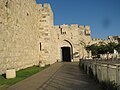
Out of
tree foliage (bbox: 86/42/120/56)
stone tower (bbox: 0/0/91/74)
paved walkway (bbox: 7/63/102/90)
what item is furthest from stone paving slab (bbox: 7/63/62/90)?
tree foliage (bbox: 86/42/120/56)

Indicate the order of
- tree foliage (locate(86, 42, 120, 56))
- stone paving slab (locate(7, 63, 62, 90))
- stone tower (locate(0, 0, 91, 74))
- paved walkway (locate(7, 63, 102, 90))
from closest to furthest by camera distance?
paved walkway (locate(7, 63, 102, 90)) < stone paving slab (locate(7, 63, 62, 90)) < stone tower (locate(0, 0, 91, 74)) < tree foliage (locate(86, 42, 120, 56))

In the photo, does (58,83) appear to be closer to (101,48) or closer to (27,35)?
(27,35)

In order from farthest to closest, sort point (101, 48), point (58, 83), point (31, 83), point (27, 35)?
point (101, 48), point (27, 35), point (31, 83), point (58, 83)

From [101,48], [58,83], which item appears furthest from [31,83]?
[101,48]

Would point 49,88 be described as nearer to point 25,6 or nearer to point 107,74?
point 107,74

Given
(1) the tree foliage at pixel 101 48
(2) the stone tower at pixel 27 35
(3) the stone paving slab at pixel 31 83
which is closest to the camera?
(3) the stone paving slab at pixel 31 83

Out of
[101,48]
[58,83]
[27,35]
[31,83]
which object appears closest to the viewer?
[58,83]

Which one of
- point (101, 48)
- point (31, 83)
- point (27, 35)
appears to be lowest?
point (31, 83)

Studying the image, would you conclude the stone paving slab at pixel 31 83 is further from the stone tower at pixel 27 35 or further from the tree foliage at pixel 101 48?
the tree foliage at pixel 101 48

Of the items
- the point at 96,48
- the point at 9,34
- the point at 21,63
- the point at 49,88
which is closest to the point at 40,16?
the point at 21,63

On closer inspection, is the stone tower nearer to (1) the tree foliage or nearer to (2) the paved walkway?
(1) the tree foliage

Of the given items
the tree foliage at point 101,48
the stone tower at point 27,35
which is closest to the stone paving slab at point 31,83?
the stone tower at point 27,35

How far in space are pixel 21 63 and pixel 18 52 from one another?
1.14 m

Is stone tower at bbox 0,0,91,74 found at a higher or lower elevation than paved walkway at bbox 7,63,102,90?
higher
